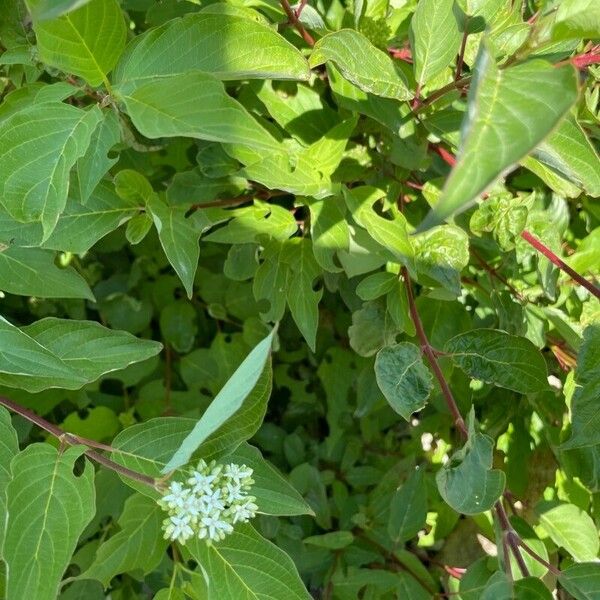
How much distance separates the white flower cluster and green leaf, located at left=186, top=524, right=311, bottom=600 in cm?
3

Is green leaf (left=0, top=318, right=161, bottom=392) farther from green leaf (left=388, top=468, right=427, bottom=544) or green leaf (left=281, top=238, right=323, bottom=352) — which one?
green leaf (left=388, top=468, right=427, bottom=544)

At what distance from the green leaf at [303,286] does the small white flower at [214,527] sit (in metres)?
0.35

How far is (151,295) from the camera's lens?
1768mm

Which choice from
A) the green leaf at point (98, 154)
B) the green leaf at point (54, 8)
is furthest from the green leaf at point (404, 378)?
the green leaf at point (54, 8)

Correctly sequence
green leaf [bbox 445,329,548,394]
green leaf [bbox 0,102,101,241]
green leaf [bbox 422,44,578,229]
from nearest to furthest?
green leaf [bbox 422,44,578,229] → green leaf [bbox 0,102,101,241] → green leaf [bbox 445,329,548,394]

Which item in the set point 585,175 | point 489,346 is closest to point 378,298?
point 489,346

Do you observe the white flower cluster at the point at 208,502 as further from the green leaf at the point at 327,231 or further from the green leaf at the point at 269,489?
the green leaf at the point at 327,231

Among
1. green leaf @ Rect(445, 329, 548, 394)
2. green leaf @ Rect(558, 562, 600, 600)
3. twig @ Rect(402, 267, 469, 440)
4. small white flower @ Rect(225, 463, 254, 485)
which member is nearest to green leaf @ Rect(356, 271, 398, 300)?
twig @ Rect(402, 267, 469, 440)

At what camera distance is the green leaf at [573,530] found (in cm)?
129

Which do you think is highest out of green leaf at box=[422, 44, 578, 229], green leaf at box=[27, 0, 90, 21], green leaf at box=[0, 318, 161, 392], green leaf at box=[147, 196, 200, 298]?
green leaf at box=[27, 0, 90, 21]

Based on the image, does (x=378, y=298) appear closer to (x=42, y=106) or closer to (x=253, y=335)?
(x=253, y=335)

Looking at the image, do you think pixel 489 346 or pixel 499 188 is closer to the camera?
pixel 489 346

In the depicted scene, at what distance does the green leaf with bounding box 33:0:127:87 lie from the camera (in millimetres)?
851

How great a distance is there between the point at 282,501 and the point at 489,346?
0.40m
